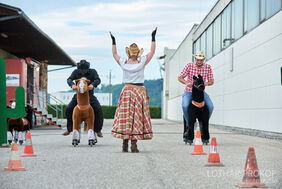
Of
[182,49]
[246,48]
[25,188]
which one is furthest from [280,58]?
[182,49]

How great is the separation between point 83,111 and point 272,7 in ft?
25.8

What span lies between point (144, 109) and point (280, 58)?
6.81 meters

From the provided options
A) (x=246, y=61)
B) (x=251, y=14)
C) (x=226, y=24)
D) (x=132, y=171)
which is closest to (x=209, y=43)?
(x=226, y=24)

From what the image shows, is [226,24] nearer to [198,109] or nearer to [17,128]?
[198,109]

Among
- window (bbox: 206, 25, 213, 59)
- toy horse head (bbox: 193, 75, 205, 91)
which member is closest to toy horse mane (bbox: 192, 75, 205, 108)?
toy horse head (bbox: 193, 75, 205, 91)

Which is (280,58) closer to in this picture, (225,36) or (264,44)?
(264,44)

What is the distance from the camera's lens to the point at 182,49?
45625mm

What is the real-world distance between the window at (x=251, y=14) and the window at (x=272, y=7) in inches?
57.2

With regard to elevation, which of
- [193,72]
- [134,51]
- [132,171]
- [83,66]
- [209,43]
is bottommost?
[132,171]

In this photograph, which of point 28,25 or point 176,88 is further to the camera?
point 176,88

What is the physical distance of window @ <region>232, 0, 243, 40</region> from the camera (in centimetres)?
2138

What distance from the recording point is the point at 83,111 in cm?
1095

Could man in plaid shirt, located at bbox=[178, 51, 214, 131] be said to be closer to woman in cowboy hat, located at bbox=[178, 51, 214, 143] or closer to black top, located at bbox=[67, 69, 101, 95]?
woman in cowboy hat, located at bbox=[178, 51, 214, 143]

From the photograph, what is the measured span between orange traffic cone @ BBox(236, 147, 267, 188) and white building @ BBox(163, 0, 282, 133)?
390 inches
